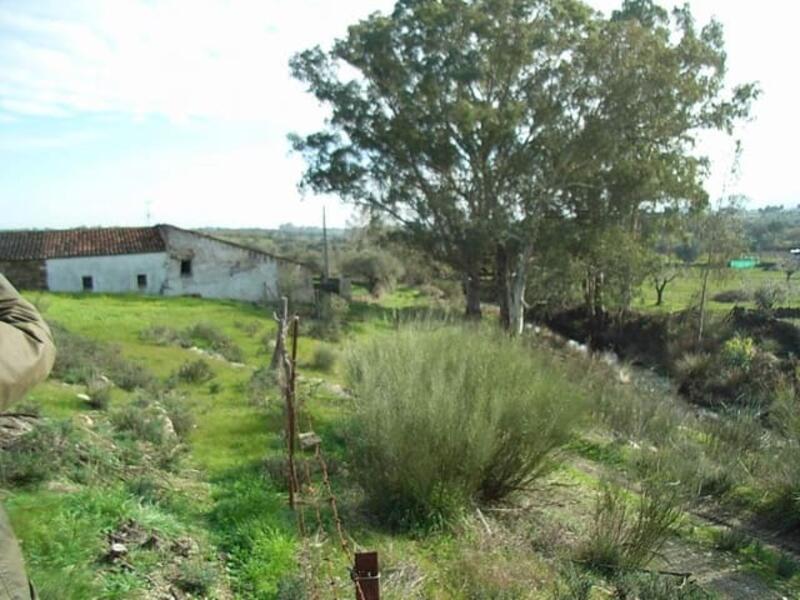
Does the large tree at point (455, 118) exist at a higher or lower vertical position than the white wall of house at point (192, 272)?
higher

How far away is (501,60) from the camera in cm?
2316

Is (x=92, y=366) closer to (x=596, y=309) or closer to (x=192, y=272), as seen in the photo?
(x=596, y=309)

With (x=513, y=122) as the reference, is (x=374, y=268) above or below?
below

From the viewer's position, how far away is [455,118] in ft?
75.2

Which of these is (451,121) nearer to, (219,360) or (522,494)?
(219,360)

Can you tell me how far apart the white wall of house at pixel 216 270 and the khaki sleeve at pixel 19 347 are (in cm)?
3344

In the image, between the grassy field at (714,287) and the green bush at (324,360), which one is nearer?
the green bush at (324,360)

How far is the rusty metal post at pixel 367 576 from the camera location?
3.27 m

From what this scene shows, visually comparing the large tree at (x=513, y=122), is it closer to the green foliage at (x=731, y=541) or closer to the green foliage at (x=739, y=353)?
the green foliage at (x=739, y=353)

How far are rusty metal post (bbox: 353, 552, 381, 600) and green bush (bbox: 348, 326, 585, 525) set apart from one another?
2.99 metres

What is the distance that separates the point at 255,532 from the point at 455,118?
19.5 metres

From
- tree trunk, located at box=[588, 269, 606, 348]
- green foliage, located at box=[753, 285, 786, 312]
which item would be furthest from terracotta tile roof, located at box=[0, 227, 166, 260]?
green foliage, located at box=[753, 285, 786, 312]

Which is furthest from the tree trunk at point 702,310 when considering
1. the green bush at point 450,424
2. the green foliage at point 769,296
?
the green bush at point 450,424

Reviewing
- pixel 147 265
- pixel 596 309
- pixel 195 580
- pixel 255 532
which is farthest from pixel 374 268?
pixel 195 580
